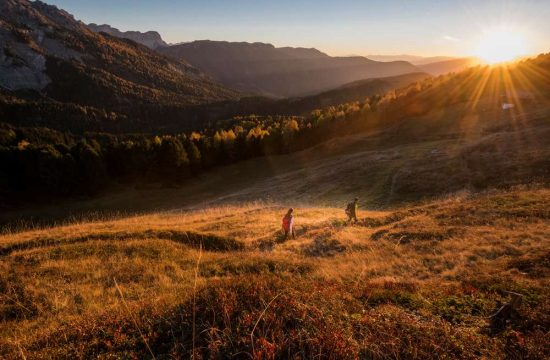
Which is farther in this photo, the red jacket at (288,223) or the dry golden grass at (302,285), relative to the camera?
the red jacket at (288,223)

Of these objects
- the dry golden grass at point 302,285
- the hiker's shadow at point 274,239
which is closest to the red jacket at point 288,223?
the hiker's shadow at point 274,239

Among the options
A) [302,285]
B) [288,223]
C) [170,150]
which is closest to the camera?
[302,285]

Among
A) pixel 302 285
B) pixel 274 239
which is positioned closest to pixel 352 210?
pixel 274 239

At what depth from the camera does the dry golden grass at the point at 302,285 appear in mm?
5570

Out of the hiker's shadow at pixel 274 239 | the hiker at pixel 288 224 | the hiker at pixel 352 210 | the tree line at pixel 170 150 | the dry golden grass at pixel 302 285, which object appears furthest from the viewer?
the tree line at pixel 170 150

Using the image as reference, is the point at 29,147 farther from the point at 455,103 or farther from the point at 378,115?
the point at 455,103

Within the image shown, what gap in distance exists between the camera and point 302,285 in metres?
7.89

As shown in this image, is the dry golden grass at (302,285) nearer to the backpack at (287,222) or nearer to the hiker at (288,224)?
the hiker at (288,224)

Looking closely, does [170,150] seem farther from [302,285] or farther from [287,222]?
[302,285]

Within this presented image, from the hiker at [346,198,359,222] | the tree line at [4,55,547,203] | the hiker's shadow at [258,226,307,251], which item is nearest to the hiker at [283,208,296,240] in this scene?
the hiker's shadow at [258,226,307,251]

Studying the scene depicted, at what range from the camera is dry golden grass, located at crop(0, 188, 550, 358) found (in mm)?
5570

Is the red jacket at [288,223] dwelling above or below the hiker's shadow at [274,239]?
above

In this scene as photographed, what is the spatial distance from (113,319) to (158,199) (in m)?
65.5

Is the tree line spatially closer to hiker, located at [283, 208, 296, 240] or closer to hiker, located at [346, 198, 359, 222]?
hiker, located at [346, 198, 359, 222]
